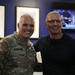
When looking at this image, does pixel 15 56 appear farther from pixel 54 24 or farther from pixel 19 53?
pixel 54 24

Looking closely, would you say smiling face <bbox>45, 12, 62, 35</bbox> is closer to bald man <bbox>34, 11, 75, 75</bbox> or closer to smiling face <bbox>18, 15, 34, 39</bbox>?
bald man <bbox>34, 11, 75, 75</bbox>

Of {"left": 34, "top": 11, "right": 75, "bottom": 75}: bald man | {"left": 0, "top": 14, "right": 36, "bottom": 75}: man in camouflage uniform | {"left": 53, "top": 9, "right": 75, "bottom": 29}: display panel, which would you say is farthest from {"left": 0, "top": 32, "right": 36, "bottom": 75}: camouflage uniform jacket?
{"left": 53, "top": 9, "right": 75, "bottom": 29}: display panel

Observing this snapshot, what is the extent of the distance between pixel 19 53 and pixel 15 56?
0.20 feet

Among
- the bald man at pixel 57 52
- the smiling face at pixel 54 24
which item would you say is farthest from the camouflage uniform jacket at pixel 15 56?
the smiling face at pixel 54 24

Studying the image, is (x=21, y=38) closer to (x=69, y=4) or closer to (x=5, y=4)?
(x=5, y=4)

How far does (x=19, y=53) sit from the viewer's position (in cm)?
212

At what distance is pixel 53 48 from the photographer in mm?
2375

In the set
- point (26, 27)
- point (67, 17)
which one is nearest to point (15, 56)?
point (26, 27)

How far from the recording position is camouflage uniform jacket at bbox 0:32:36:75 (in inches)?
80.5

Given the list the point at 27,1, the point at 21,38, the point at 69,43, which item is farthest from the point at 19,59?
the point at 27,1

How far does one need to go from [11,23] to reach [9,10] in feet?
0.97

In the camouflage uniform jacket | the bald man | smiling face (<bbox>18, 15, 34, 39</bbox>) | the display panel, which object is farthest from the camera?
the display panel

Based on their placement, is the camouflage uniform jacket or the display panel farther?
the display panel

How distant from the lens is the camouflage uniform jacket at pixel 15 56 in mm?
2045
